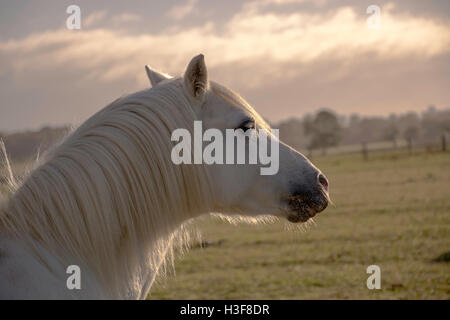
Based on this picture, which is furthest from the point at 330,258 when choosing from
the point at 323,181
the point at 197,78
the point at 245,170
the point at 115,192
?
the point at 115,192

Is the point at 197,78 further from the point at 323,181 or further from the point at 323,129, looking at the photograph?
the point at 323,129

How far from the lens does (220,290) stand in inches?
236

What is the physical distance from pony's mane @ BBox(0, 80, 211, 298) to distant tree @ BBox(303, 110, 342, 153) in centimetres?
7720

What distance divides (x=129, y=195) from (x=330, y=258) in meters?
5.96

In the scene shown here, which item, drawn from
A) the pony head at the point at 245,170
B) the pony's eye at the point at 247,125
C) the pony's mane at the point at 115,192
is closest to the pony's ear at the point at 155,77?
the pony head at the point at 245,170

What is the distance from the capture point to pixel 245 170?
91.7 inches

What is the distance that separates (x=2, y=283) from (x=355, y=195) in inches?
568

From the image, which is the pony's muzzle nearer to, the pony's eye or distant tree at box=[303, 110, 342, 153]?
the pony's eye

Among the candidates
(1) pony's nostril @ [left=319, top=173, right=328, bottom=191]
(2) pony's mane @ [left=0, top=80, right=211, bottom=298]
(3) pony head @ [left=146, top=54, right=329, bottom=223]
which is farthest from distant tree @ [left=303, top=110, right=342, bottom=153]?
(2) pony's mane @ [left=0, top=80, right=211, bottom=298]

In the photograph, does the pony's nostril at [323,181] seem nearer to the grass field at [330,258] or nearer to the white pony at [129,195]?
the white pony at [129,195]

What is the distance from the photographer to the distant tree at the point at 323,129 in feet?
264

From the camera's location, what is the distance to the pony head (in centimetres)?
228
